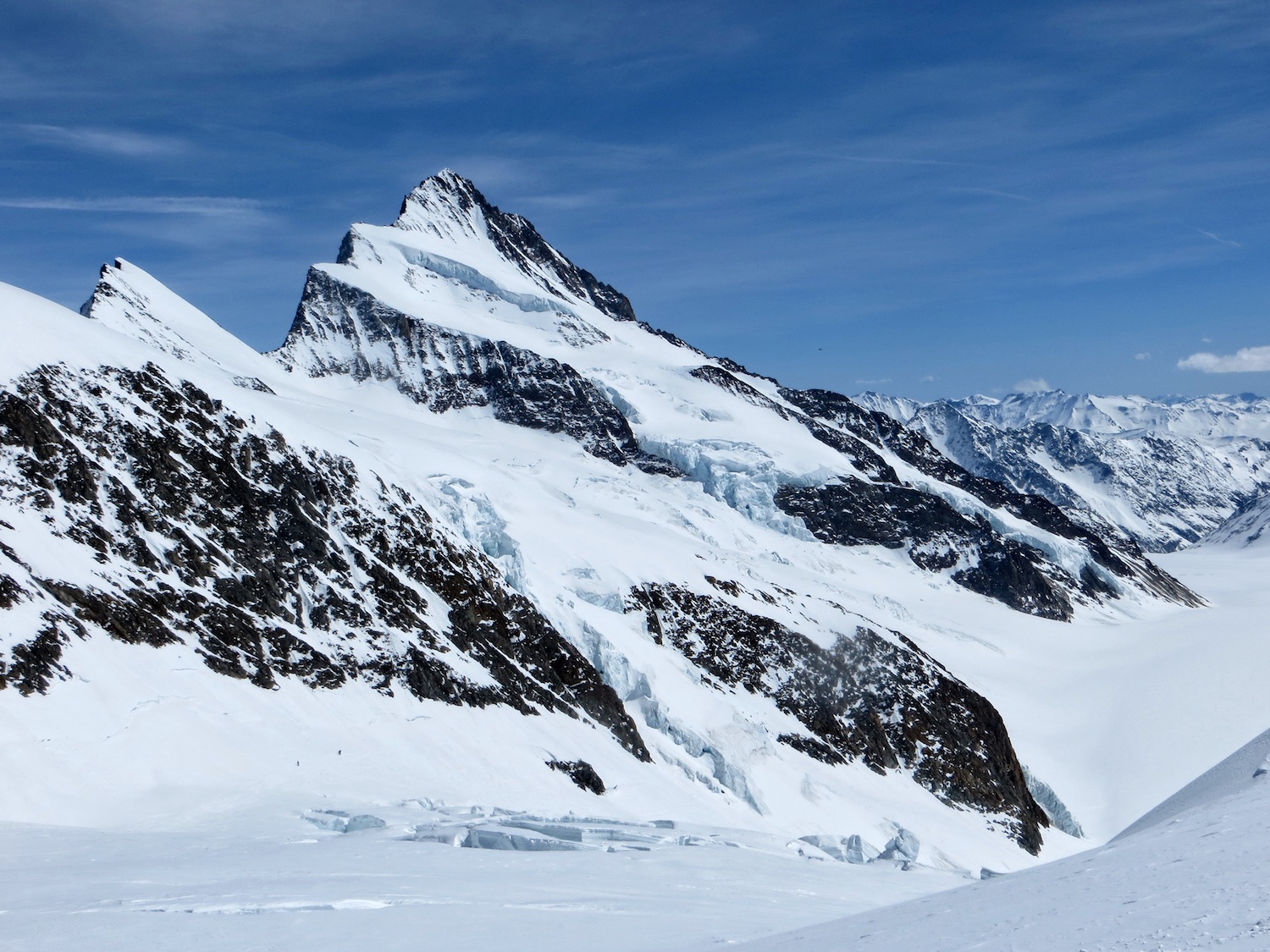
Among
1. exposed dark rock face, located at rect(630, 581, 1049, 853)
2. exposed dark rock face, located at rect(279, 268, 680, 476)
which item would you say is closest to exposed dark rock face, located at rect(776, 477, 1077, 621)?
exposed dark rock face, located at rect(279, 268, 680, 476)

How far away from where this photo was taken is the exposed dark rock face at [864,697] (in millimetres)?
67250

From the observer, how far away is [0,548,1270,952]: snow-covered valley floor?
39.1 ft

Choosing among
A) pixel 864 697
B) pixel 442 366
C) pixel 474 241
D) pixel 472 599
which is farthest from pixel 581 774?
pixel 474 241

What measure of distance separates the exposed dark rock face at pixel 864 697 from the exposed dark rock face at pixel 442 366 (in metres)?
61.8

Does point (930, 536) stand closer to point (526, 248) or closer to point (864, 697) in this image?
point (864, 697)

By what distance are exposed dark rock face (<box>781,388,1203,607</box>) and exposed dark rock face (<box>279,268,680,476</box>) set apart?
57.9m

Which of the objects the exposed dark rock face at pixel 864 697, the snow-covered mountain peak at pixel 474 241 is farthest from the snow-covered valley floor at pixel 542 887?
the snow-covered mountain peak at pixel 474 241

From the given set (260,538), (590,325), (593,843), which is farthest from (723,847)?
(590,325)

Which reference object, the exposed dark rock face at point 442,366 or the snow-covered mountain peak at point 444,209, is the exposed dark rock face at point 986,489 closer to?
the exposed dark rock face at point 442,366

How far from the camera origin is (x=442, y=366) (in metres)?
142

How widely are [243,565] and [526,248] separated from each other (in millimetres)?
152947

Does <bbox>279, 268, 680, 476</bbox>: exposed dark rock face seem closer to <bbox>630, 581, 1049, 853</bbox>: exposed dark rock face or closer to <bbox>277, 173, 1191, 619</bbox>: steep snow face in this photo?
<bbox>277, 173, 1191, 619</bbox>: steep snow face

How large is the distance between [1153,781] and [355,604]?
Result: 61.3m

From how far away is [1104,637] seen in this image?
12362 cm
